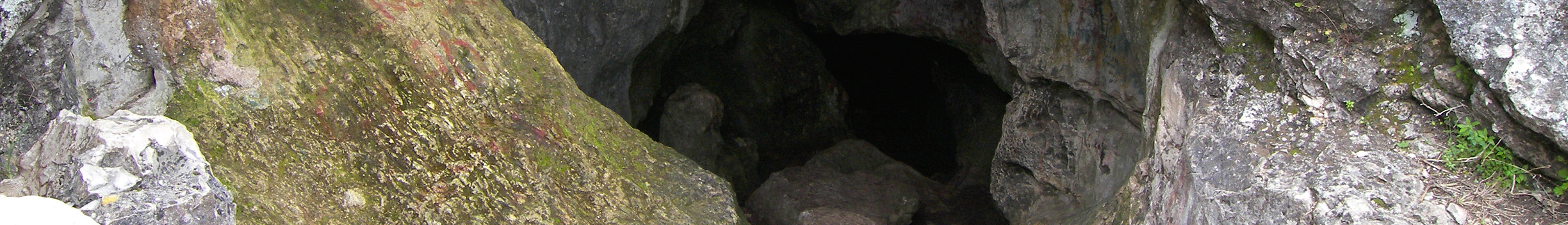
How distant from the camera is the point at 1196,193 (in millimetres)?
3469

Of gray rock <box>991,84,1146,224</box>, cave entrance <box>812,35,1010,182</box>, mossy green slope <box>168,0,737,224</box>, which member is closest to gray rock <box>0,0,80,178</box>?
mossy green slope <box>168,0,737,224</box>

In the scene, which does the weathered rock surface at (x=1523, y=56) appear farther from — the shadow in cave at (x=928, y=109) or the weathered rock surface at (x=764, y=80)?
the weathered rock surface at (x=764, y=80)

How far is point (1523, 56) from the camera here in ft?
8.98

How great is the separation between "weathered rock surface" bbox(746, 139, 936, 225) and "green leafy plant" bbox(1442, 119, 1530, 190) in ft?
11.4

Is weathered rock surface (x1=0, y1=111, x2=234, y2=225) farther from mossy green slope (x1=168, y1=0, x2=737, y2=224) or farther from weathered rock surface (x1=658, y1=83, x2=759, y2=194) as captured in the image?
weathered rock surface (x1=658, y1=83, x2=759, y2=194)

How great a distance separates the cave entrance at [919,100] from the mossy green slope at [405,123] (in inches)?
157

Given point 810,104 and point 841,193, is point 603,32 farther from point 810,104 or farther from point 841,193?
point 810,104

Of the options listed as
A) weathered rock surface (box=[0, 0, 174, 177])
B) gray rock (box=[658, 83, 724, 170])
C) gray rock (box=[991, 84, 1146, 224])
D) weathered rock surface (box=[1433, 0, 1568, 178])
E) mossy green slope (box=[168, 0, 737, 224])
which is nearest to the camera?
weathered rock surface (box=[1433, 0, 1568, 178])

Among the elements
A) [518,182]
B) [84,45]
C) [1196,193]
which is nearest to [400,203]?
[518,182]

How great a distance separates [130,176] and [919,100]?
7.80m

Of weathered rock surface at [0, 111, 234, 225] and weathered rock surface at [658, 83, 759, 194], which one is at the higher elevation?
weathered rock surface at [0, 111, 234, 225]

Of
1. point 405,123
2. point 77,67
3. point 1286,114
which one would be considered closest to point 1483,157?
point 1286,114

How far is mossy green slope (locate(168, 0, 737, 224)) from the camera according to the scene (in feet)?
11.3

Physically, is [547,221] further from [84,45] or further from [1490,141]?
[1490,141]
